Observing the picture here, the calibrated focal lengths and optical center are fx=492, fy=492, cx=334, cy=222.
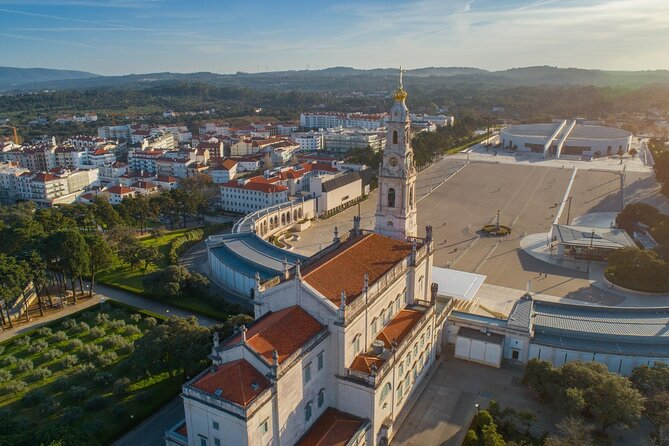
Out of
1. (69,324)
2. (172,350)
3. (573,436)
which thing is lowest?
(69,324)

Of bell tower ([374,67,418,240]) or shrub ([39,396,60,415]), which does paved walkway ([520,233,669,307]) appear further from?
shrub ([39,396,60,415])

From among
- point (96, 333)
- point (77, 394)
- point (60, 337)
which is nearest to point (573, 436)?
point (77, 394)

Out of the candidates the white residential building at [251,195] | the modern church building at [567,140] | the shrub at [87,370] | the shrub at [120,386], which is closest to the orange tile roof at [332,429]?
the shrub at [120,386]

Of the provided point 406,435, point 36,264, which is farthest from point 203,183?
point 406,435

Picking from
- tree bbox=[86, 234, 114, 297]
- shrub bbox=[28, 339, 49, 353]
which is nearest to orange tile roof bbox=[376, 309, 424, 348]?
shrub bbox=[28, 339, 49, 353]

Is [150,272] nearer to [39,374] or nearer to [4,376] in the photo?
[39,374]
